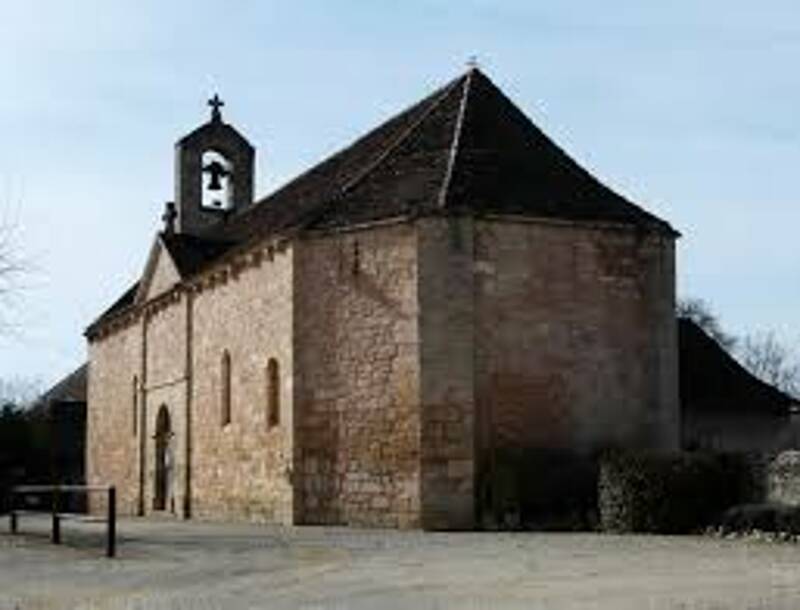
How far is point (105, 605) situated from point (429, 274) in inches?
538

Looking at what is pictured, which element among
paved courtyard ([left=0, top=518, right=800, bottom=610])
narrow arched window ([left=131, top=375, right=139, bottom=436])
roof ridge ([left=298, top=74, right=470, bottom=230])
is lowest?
paved courtyard ([left=0, top=518, right=800, bottom=610])

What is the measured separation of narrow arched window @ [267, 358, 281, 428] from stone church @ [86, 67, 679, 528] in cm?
4

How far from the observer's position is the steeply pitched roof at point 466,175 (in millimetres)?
28078

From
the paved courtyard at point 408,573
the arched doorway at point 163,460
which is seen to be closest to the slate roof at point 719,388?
the arched doorway at point 163,460

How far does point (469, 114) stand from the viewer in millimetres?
30359

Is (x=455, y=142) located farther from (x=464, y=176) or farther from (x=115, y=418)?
(x=115, y=418)

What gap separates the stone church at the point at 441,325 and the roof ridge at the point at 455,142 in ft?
0.18

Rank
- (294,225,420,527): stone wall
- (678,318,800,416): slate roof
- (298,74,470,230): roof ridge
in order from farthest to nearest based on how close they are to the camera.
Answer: (678,318,800,416): slate roof, (298,74,470,230): roof ridge, (294,225,420,527): stone wall

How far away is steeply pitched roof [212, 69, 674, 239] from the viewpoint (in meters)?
28.1

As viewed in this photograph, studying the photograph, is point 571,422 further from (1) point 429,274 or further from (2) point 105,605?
(2) point 105,605

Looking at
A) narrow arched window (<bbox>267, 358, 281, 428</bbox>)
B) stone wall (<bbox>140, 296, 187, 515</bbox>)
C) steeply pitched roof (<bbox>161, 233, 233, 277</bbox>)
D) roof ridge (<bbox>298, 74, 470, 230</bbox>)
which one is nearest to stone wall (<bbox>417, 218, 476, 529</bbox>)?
roof ridge (<bbox>298, 74, 470, 230</bbox>)

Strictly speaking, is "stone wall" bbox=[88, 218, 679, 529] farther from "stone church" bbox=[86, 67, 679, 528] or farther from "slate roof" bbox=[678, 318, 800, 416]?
"slate roof" bbox=[678, 318, 800, 416]

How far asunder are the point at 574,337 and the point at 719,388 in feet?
46.2

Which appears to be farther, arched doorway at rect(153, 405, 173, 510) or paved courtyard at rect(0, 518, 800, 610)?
arched doorway at rect(153, 405, 173, 510)
